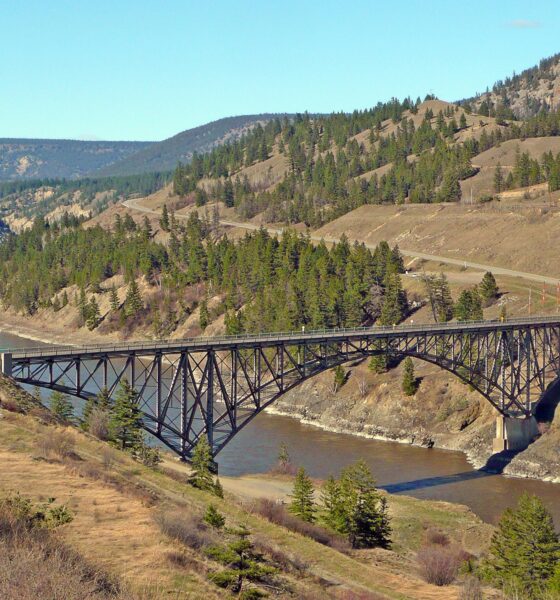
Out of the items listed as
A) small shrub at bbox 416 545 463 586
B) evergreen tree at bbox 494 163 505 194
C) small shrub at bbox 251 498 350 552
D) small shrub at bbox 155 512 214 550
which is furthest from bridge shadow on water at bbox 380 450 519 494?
evergreen tree at bbox 494 163 505 194

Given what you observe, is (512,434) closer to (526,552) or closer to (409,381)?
(409,381)

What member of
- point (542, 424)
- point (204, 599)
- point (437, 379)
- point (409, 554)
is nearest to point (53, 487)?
point (204, 599)

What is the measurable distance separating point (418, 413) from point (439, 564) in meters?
52.3

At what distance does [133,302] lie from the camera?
160 meters

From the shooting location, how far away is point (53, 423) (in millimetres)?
49281

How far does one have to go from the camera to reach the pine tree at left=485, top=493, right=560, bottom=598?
1686 inches

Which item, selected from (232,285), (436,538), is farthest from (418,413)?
(232,285)

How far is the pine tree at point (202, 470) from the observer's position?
47.5m

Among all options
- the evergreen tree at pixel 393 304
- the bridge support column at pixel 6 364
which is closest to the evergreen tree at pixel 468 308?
the evergreen tree at pixel 393 304

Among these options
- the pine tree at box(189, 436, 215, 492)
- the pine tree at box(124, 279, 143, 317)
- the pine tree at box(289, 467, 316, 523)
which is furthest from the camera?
the pine tree at box(124, 279, 143, 317)

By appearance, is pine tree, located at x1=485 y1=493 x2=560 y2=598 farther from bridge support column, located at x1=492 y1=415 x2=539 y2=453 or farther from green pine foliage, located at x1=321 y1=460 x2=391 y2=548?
bridge support column, located at x1=492 y1=415 x2=539 y2=453

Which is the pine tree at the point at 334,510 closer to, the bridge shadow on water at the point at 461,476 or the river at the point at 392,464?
the river at the point at 392,464

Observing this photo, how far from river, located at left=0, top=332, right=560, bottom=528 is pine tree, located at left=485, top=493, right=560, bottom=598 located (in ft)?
60.5

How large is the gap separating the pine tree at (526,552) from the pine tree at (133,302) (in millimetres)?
118518
